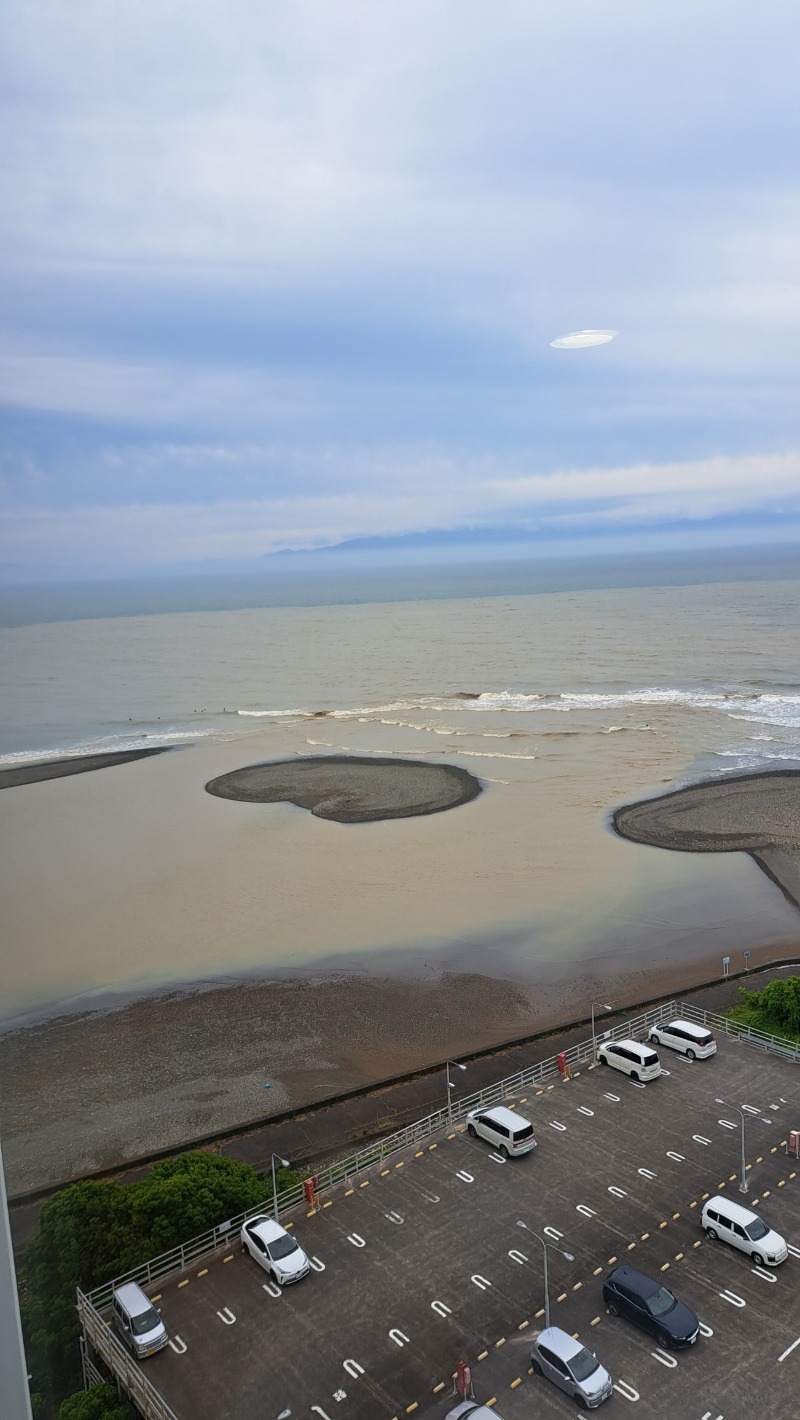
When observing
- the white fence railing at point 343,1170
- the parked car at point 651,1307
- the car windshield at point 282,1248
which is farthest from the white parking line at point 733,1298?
the car windshield at point 282,1248

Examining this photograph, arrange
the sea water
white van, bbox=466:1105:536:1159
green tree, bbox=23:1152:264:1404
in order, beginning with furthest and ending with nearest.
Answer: the sea water < white van, bbox=466:1105:536:1159 < green tree, bbox=23:1152:264:1404

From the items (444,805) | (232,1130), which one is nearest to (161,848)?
(444,805)

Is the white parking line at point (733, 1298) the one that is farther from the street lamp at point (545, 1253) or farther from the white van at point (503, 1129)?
the white van at point (503, 1129)

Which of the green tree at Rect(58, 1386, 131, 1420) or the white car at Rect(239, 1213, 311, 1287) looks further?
the white car at Rect(239, 1213, 311, 1287)

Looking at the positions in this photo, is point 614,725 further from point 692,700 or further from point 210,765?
point 210,765

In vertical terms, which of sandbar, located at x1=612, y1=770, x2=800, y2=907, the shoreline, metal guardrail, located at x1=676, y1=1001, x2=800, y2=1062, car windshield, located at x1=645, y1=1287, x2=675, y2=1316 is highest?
car windshield, located at x1=645, y1=1287, x2=675, y2=1316

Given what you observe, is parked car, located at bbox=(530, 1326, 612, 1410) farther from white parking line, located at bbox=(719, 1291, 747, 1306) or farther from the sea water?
the sea water

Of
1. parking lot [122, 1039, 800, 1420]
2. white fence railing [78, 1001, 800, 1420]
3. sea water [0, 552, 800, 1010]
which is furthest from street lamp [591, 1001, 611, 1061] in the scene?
sea water [0, 552, 800, 1010]
